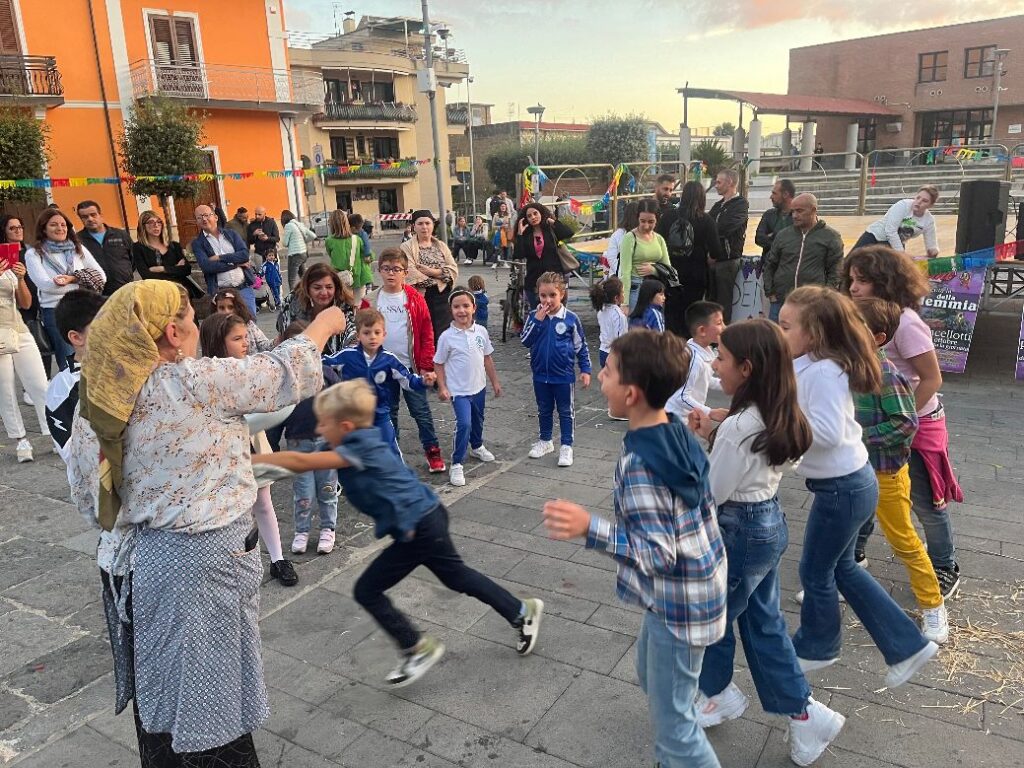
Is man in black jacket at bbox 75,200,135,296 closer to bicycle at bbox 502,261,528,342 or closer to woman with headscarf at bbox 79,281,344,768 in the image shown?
bicycle at bbox 502,261,528,342

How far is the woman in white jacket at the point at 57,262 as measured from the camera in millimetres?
6633

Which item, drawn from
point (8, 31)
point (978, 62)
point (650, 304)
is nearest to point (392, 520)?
A: point (650, 304)

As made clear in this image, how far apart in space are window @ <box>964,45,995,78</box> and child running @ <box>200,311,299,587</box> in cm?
4773

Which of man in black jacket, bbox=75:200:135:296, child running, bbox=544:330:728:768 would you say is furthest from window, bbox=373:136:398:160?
child running, bbox=544:330:728:768

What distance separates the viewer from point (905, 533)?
10.8 ft

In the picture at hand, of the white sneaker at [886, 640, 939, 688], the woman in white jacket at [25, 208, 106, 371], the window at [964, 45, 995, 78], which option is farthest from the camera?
the window at [964, 45, 995, 78]

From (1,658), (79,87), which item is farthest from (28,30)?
(1,658)

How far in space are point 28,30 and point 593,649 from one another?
2457 centimetres

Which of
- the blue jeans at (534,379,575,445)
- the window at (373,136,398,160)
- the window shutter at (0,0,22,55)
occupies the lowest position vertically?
the blue jeans at (534,379,575,445)

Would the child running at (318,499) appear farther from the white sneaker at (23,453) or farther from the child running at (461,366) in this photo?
the white sneaker at (23,453)

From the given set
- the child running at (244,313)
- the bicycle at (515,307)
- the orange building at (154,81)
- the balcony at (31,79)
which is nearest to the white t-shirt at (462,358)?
the child running at (244,313)

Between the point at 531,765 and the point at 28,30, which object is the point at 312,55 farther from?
the point at 531,765

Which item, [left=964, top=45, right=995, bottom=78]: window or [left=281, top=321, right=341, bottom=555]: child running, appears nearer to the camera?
[left=281, top=321, right=341, bottom=555]: child running

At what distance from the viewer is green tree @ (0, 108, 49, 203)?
54.0 feet
